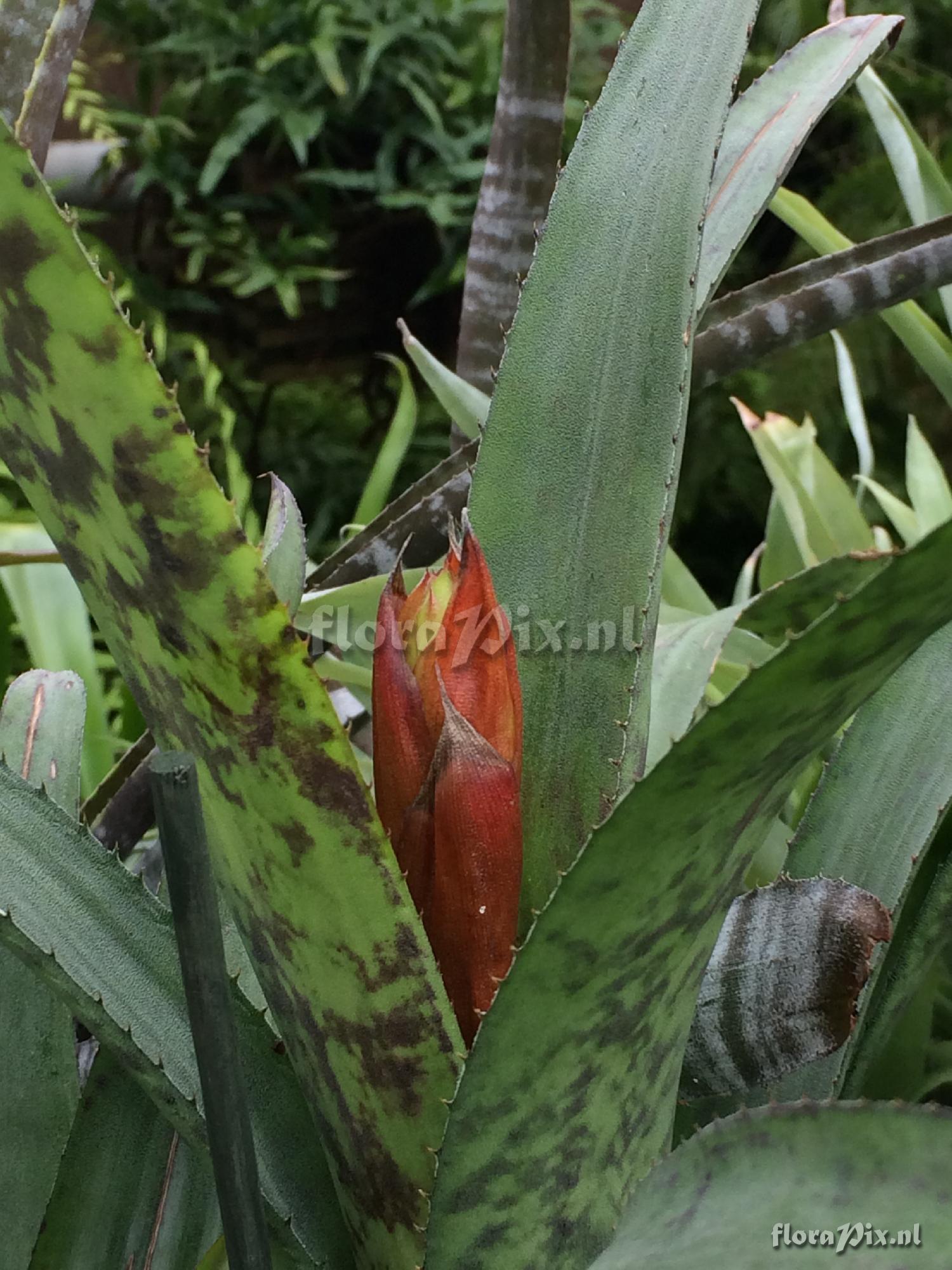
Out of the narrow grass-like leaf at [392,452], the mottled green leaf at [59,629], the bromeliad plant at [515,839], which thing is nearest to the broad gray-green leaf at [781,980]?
the bromeliad plant at [515,839]

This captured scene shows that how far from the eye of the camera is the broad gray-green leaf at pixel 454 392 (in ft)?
1.94

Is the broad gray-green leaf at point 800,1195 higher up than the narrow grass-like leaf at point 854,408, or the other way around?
the narrow grass-like leaf at point 854,408

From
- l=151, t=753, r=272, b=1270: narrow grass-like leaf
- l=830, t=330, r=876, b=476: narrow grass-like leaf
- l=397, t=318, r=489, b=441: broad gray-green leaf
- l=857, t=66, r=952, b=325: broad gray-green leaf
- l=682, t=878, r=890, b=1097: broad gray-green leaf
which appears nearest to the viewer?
l=151, t=753, r=272, b=1270: narrow grass-like leaf

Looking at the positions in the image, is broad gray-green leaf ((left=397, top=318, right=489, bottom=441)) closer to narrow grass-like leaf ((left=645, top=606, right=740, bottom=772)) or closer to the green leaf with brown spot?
narrow grass-like leaf ((left=645, top=606, right=740, bottom=772))

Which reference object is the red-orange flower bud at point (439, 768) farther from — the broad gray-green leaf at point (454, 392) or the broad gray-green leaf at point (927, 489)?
the broad gray-green leaf at point (927, 489)

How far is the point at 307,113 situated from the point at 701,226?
85.1 inches

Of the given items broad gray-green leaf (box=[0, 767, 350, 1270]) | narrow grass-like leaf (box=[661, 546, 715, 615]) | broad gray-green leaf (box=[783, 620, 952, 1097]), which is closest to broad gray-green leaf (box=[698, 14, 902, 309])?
broad gray-green leaf (box=[783, 620, 952, 1097])

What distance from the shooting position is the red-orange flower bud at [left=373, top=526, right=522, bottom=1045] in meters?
0.26

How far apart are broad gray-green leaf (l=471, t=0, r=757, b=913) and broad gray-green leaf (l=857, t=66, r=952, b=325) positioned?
450 millimetres

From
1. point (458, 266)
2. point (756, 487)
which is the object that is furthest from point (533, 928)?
point (458, 266)

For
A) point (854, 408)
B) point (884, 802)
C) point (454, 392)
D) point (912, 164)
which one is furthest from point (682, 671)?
point (854, 408)

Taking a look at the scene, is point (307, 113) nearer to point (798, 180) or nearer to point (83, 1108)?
point (798, 180)

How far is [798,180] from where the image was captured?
7.32ft

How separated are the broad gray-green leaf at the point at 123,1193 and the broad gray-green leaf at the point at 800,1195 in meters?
0.15
